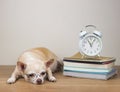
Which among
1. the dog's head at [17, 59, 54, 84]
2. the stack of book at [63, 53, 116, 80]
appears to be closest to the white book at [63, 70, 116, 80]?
the stack of book at [63, 53, 116, 80]

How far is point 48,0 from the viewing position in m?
1.38

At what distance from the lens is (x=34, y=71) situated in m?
1.06

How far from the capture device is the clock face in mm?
1126

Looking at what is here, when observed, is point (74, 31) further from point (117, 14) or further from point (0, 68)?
point (0, 68)

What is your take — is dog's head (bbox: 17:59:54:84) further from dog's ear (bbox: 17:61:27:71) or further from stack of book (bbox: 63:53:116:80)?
stack of book (bbox: 63:53:116:80)

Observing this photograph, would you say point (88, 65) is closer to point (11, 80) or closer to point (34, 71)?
point (34, 71)

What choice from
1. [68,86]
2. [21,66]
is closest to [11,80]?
[21,66]

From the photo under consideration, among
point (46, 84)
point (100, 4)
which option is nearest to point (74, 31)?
point (100, 4)

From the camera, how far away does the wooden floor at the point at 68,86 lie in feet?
3.20

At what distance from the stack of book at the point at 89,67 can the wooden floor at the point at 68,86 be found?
0.03 meters

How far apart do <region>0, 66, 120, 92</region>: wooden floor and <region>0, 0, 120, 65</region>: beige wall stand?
319 millimetres

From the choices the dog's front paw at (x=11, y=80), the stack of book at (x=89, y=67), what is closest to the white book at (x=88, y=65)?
the stack of book at (x=89, y=67)

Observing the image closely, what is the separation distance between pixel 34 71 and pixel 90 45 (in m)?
0.28

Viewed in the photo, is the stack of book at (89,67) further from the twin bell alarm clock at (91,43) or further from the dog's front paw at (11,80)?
the dog's front paw at (11,80)
